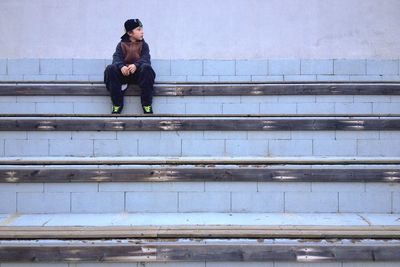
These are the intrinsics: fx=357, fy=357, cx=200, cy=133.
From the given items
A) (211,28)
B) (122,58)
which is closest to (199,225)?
(122,58)

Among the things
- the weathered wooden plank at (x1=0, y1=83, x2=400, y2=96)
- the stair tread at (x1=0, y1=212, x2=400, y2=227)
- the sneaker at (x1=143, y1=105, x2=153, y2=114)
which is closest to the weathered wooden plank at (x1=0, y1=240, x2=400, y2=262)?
the stair tread at (x1=0, y1=212, x2=400, y2=227)

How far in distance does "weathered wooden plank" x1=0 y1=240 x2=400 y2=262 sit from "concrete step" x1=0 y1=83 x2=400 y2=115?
167cm

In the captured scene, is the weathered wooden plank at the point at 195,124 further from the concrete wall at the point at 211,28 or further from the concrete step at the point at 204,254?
the concrete wall at the point at 211,28

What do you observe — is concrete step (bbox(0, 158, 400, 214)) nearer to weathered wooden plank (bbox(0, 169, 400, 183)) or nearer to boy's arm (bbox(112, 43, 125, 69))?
weathered wooden plank (bbox(0, 169, 400, 183))

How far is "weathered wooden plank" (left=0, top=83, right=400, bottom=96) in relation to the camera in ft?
9.89

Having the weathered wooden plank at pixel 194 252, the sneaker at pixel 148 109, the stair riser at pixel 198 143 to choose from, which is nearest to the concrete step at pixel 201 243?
the weathered wooden plank at pixel 194 252

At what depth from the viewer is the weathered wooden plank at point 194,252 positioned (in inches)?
58.8

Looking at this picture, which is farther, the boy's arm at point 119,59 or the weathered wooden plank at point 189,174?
the boy's arm at point 119,59

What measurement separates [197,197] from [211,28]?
2.71 metres

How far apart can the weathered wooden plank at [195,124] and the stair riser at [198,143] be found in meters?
0.03

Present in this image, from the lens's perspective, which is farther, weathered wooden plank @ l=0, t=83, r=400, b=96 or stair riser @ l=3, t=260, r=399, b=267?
weathered wooden plank @ l=0, t=83, r=400, b=96

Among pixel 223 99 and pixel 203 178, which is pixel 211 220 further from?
pixel 223 99

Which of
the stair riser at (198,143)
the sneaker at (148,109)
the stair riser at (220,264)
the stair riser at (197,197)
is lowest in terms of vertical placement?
the stair riser at (220,264)

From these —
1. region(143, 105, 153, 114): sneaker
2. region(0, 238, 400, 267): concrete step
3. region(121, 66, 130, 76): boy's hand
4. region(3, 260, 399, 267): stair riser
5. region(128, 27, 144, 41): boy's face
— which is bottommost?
region(3, 260, 399, 267): stair riser
